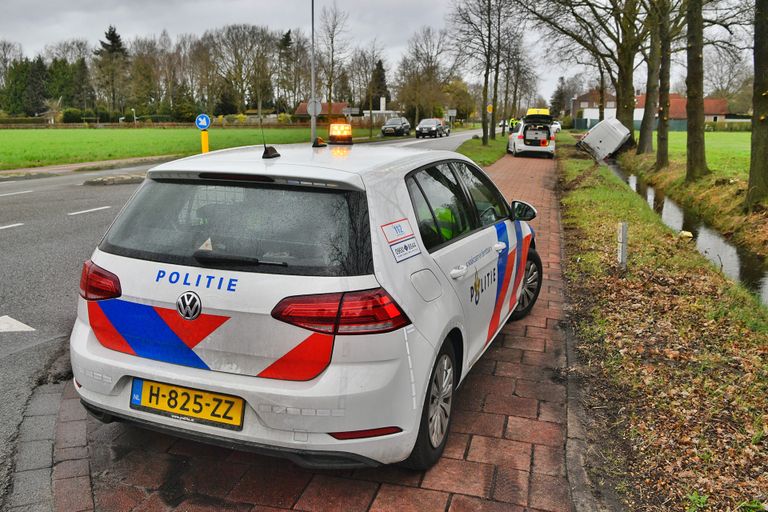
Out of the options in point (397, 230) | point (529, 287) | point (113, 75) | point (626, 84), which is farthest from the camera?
point (113, 75)

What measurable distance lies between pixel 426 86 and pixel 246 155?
54.8 meters

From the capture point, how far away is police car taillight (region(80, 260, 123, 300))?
292 cm

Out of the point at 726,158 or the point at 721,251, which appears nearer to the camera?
the point at 721,251

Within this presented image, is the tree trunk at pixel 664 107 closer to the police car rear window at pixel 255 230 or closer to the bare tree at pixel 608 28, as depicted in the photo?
the bare tree at pixel 608 28

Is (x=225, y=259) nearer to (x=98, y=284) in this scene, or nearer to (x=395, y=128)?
(x=98, y=284)

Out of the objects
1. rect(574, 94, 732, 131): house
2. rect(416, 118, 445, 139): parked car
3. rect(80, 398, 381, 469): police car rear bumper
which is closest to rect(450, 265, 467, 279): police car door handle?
rect(80, 398, 381, 469): police car rear bumper

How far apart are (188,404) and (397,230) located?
1.17m

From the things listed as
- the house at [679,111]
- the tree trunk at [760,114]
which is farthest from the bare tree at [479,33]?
the house at [679,111]

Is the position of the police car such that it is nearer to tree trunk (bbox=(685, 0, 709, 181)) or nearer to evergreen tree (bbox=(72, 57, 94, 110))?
tree trunk (bbox=(685, 0, 709, 181))

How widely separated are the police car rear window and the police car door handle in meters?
0.74

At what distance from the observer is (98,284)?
299 centimetres

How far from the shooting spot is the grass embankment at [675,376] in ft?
10.3

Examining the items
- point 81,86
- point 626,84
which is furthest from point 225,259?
point 81,86

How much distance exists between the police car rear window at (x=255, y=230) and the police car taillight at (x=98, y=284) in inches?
4.7
